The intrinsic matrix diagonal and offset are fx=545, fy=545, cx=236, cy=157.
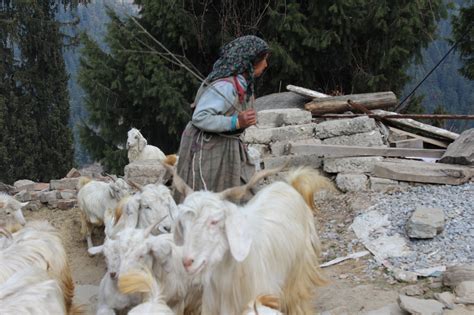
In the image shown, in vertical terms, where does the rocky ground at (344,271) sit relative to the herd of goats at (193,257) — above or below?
below

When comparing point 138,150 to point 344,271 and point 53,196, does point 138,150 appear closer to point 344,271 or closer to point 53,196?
point 53,196

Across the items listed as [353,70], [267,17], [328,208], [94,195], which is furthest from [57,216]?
[353,70]

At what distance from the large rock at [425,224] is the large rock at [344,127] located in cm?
250

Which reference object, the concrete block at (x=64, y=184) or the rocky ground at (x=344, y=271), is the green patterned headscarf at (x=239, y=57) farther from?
the concrete block at (x=64, y=184)

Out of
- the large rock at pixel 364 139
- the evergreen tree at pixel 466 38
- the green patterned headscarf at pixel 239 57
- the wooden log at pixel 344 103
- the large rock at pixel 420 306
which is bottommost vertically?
the large rock at pixel 420 306

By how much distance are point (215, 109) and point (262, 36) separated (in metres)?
10.7

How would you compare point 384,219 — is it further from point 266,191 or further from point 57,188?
point 57,188

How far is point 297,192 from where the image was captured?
4504mm

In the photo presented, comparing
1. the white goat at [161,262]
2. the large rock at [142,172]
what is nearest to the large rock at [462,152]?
the large rock at [142,172]

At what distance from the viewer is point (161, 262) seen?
3.82m

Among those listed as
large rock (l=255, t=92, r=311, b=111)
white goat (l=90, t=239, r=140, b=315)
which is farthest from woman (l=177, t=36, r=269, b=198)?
large rock (l=255, t=92, r=311, b=111)

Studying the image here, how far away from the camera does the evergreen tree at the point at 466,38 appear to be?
14.9m

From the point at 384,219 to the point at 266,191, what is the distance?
2.09 meters

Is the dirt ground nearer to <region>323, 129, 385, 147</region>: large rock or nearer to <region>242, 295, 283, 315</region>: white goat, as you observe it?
Answer: <region>323, 129, 385, 147</region>: large rock
